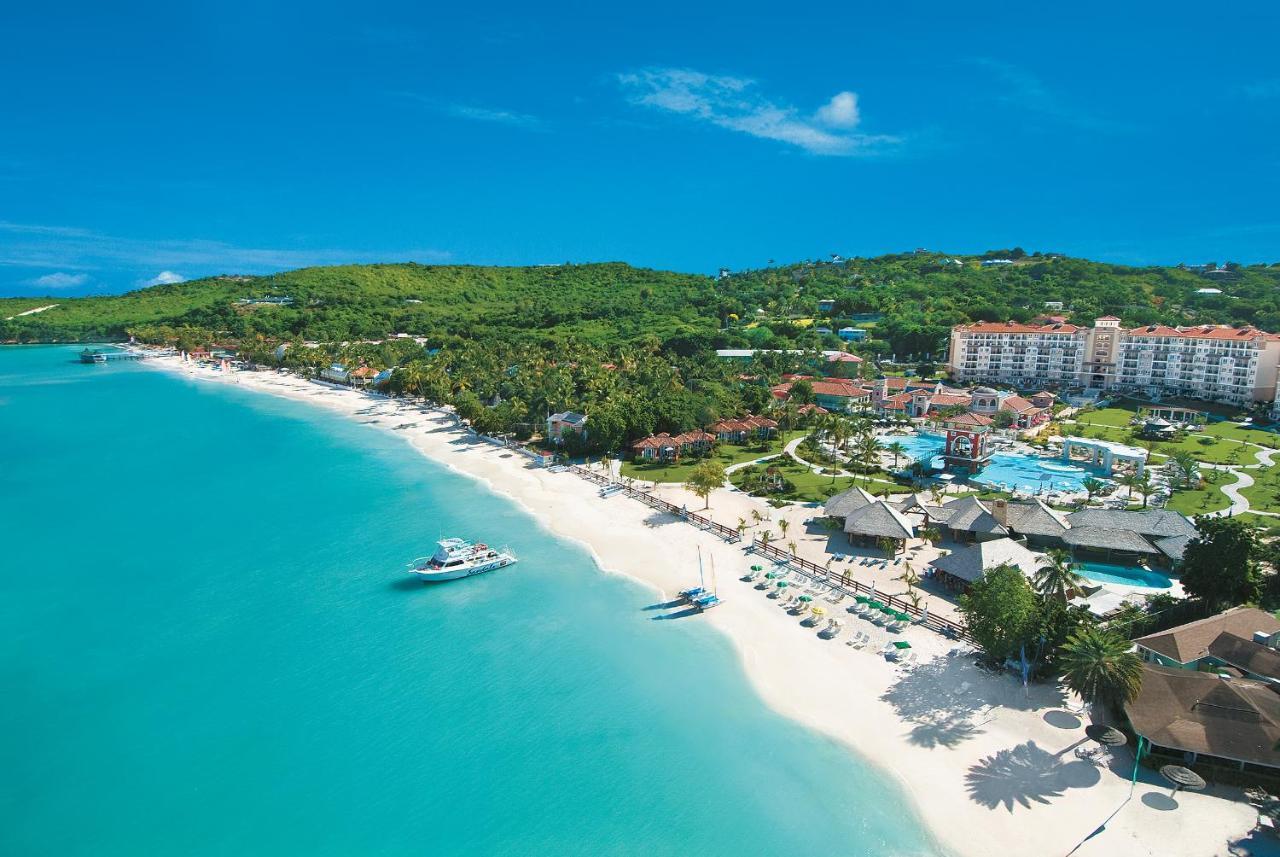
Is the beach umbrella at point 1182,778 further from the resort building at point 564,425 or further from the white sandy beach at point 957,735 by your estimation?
the resort building at point 564,425

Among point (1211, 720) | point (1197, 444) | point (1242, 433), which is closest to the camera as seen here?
point (1211, 720)

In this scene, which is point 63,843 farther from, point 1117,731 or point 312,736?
point 1117,731

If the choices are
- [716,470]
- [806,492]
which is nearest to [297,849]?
[716,470]

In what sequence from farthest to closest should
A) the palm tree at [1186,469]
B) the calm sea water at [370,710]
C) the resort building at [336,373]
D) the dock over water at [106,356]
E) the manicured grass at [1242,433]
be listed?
the dock over water at [106,356] → the resort building at [336,373] → the manicured grass at [1242,433] → the palm tree at [1186,469] → the calm sea water at [370,710]

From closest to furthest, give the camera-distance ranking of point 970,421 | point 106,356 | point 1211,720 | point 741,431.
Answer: point 1211,720 < point 970,421 < point 741,431 < point 106,356

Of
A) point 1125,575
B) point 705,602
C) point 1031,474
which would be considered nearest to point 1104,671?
point 705,602

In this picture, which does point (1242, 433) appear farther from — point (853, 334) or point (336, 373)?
point (336, 373)

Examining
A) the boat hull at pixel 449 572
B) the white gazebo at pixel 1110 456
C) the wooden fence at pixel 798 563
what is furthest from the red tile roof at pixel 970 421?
the boat hull at pixel 449 572

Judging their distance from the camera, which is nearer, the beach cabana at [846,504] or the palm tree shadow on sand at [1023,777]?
the palm tree shadow on sand at [1023,777]
